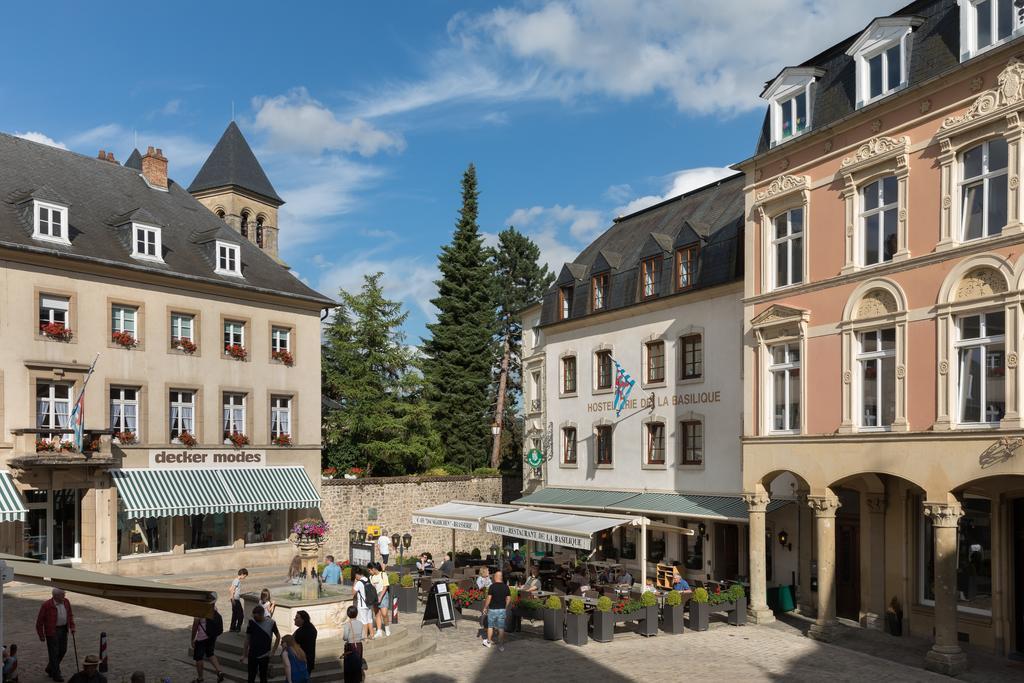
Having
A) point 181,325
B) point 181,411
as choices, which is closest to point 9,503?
point 181,411

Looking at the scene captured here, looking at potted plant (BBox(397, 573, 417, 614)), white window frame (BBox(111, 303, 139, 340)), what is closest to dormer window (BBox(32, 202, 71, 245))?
white window frame (BBox(111, 303, 139, 340))

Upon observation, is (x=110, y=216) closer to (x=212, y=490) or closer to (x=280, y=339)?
(x=280, y=339)

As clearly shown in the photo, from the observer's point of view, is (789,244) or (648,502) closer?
(789,244)

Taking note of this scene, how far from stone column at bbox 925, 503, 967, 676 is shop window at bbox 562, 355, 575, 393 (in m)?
18.5

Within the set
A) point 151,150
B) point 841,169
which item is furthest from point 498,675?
point 151,150

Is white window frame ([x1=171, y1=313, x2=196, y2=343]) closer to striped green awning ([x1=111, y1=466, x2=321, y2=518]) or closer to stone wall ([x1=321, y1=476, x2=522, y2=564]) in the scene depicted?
striped green awning ([x1=111, y1=466, x2=321, y2=518])

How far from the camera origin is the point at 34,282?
2836 centimetres

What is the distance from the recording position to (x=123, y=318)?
30.9 metres

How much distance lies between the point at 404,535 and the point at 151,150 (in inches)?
740

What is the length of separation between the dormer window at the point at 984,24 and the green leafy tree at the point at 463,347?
3370 centimetres

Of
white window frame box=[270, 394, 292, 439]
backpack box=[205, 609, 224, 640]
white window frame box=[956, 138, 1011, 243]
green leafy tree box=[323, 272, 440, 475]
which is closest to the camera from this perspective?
backpack box=[205, 609, 224, 640]

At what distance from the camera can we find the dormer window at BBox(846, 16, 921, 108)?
20.0 m

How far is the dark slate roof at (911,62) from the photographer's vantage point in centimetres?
1905

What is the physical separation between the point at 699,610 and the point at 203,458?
18.8 meters
